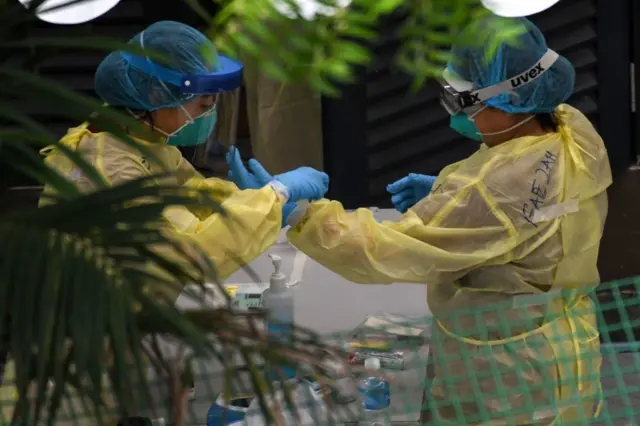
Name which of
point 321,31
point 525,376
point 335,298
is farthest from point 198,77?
point 321,31

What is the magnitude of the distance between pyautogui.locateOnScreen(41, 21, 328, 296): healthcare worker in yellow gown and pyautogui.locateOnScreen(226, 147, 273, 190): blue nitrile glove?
37 mm

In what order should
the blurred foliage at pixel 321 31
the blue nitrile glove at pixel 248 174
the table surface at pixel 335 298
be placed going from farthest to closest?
the table surface at pixel 335 298 → the blue nitrile glove at pixel 248 174 → the blurred foliage at pixel 321 31

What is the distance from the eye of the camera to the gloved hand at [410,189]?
2.09 meters

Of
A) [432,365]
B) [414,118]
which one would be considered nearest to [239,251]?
Result: [432,365]

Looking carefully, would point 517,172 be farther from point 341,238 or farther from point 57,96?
point 57,96

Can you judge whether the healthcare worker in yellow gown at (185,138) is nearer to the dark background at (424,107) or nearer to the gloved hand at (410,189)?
the gloved hand at (410,189)

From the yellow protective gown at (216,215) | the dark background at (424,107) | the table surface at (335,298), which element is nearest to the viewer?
the yellow protective gown at (216,215)

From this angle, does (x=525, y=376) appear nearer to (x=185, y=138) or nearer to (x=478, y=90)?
(x=478, y=90)

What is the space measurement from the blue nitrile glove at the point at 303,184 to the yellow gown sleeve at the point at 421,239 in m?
A: 0.07

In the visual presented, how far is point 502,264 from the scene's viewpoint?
1.71 metres

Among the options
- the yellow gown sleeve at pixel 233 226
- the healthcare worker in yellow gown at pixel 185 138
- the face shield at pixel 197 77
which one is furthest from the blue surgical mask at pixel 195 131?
the yellow gown sleeve at pixel 233 226

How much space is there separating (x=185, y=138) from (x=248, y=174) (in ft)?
0.52

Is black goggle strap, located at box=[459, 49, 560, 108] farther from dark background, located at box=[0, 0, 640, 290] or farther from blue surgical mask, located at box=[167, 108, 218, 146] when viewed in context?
dark background, located at box=[0, 0, 640, 290]

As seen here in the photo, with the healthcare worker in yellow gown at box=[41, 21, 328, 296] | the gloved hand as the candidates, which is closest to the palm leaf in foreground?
the healthcare worker in yellow gown at box=[41, 21, 328, 296]
